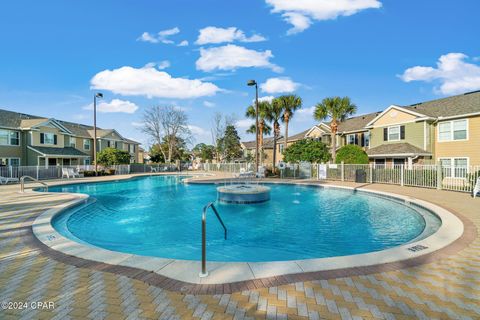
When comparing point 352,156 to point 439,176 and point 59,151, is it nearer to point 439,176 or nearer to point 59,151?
point 439,176

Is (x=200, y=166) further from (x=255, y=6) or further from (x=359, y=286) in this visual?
(x=359, y=286)

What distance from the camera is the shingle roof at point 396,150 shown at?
20.4 m

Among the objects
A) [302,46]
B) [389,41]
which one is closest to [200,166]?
[302,46]

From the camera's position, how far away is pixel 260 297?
Answer: 9.45 ft

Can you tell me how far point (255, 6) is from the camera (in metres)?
13.9

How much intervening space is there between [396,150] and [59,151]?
3700 cm

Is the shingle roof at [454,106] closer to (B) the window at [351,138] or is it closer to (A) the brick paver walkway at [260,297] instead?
(B) the window at [351,138]

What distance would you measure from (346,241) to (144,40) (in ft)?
57.7

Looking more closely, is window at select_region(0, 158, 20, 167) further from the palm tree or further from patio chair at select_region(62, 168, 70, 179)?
the palm tree

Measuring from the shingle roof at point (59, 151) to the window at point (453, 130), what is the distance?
3906cm

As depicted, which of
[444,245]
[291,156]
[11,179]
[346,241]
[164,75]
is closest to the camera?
[444,245]

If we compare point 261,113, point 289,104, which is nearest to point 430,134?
point 289,104

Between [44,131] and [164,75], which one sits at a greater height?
[164,75]

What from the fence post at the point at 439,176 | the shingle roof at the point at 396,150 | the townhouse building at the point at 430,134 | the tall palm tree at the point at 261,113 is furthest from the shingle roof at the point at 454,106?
the tall palm tree at the point at 261,113
